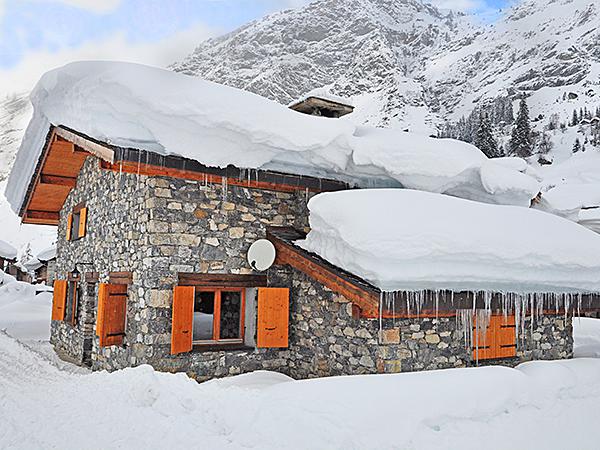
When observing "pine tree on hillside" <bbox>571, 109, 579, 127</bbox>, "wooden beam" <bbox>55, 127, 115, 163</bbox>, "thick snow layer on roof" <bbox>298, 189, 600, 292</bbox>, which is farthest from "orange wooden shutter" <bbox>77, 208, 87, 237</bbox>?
"pine tree on hillside" <bbox>571, 109, 579, 127</bbox>

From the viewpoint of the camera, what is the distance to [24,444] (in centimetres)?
358

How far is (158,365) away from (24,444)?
3436 millimetres

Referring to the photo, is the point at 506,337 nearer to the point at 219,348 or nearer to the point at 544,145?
the point at 219,348

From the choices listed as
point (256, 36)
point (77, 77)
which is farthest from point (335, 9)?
point (77, 77)

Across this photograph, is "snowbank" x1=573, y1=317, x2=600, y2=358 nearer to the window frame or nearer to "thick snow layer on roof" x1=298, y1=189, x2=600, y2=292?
"thick snow layer on roof" x1=298, y1=189, x2=600, y2=292

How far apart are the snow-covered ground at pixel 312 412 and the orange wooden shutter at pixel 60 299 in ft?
14.6

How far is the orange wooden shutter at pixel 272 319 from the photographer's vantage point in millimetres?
7516

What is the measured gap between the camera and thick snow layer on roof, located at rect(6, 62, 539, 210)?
699cm

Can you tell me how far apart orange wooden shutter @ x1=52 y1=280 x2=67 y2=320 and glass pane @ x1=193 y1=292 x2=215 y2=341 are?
269 centimetres

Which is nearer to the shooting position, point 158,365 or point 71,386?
point 71,386

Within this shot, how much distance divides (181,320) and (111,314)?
45.5 inches

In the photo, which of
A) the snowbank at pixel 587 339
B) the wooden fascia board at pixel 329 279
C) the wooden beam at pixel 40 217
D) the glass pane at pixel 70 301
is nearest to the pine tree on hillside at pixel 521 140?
the snowbank at pixel 587 339

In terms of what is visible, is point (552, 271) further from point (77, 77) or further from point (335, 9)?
point (335, 9)

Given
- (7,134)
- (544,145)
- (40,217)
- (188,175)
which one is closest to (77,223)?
(40,217)
